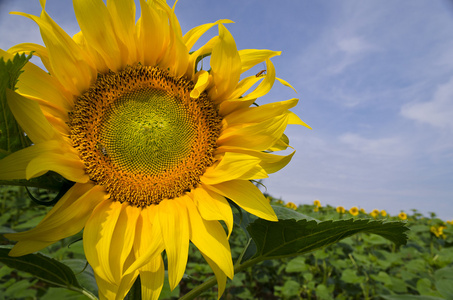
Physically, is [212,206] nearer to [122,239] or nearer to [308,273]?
[122,239]

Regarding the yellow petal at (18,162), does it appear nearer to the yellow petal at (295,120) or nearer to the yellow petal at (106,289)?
the yellow petal at (106,289)

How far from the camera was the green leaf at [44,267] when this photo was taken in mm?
1242

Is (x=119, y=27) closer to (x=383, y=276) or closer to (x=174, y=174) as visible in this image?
(x=174, y=174)

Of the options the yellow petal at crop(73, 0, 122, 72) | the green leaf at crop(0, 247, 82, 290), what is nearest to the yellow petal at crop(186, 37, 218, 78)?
the yellow petal at crop(73, 0, 122, 72)

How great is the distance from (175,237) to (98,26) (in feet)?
2.37

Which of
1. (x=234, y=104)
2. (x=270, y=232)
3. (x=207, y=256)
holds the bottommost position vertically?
(x=207, y=256)

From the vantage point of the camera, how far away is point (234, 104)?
120cm

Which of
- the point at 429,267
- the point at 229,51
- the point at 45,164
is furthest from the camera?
the point at 429,267

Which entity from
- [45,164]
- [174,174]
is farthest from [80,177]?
[174,174]

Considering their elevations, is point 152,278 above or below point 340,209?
below

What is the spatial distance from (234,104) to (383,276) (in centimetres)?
354

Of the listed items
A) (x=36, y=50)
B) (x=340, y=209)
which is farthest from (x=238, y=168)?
(x=340, y=209)

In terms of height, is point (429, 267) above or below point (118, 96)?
above

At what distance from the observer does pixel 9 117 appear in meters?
1.04
